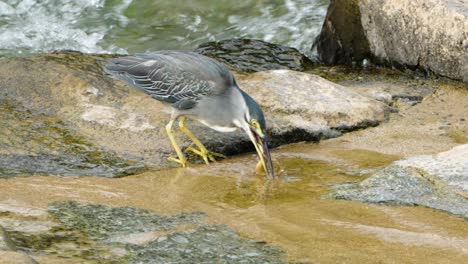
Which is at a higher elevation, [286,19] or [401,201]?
Answer: [401,201]

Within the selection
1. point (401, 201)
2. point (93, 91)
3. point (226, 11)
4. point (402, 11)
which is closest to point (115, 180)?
point (93, 91)

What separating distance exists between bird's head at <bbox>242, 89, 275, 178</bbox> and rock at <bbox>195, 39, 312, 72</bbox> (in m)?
2.73

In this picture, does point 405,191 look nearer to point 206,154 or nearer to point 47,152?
point 206,154

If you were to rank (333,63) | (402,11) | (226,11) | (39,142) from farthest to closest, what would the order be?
(226,11) < (333,63) < (402,11) < (39,142)

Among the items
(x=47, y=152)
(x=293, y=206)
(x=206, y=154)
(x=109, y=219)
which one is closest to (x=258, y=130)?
(x=206, y=154)

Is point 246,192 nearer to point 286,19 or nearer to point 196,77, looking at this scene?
point 196,77

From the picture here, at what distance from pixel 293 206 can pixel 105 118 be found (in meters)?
2.02

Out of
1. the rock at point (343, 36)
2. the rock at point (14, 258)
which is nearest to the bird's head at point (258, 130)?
the rock at point (14, 258)

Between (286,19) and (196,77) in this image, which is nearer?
(196,77)

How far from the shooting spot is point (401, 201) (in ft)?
15.8

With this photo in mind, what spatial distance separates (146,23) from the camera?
11.2 m

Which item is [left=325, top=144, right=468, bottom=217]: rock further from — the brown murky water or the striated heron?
the striated heron

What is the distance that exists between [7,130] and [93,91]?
0.84 metres

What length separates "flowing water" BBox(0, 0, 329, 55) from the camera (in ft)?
34.0
